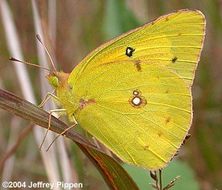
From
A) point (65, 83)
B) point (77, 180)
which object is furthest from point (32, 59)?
point (65, 83)

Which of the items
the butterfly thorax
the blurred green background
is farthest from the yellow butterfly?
the blurred green background

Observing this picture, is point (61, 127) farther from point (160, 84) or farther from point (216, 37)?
point (216, 37)

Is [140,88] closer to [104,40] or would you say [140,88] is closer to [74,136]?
[74,136]

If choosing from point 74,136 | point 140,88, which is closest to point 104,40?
point 140,88

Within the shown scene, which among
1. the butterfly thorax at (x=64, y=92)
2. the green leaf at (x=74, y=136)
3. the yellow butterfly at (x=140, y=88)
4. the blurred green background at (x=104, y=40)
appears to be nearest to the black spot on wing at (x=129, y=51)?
the yellow butterfly at (x=140, y=88)

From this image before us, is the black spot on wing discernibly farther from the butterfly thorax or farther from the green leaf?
the green leaf

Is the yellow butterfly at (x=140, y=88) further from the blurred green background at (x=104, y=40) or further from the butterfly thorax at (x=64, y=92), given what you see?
the blurred green background at (x=104, y=40)
